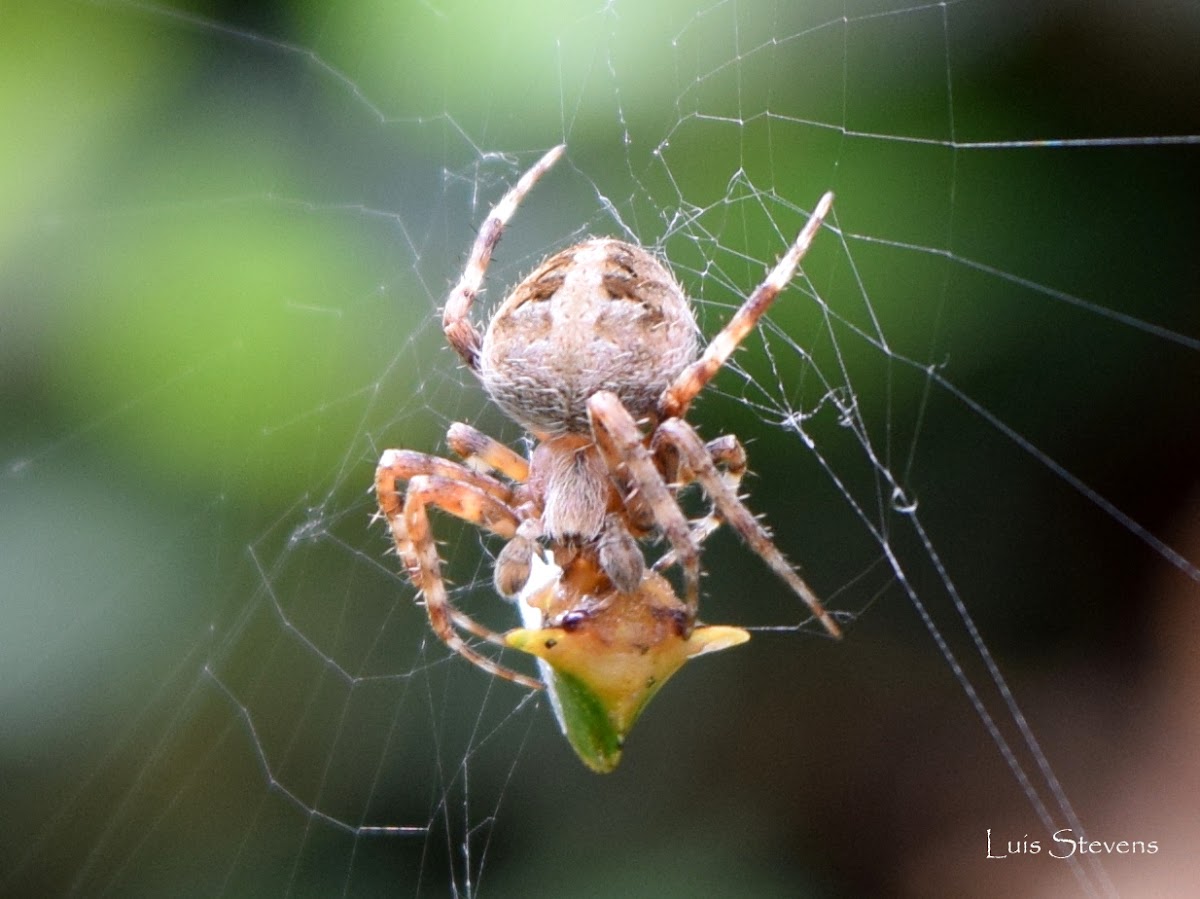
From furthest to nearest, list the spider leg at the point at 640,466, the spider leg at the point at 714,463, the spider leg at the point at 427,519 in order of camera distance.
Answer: the spider leg at the point at 427,519
the spider leg at the point at 714,463
the spider leg at the point at 640,466

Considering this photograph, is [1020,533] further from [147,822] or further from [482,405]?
[147,822]

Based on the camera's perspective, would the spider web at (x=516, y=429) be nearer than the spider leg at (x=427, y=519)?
No

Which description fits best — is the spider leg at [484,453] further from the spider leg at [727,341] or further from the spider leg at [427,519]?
the spider leg at [727,341]

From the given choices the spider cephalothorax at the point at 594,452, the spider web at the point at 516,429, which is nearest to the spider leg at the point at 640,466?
the spider cephalothorax at the point at 594,452

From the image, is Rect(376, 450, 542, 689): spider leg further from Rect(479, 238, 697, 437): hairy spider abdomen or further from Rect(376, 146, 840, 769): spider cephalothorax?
Rect(479, 238, 697, 437): hairy spider abdomen

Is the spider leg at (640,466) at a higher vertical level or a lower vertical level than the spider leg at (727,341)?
lower

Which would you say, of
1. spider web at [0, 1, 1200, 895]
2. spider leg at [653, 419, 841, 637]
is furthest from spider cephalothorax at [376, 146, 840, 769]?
spider web at [0, 1, 1200, 895]

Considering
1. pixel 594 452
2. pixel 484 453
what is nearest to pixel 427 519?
pixel 484 453

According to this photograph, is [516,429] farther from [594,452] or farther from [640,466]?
[640,466]
